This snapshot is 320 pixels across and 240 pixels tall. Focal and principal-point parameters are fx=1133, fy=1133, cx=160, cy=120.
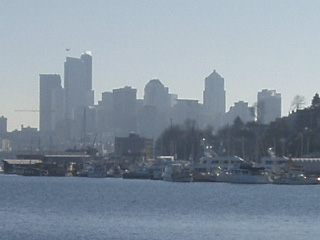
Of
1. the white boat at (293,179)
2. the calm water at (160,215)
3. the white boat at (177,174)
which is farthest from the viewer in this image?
the white boat at (177,174)

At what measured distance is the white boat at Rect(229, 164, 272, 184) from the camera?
429ft

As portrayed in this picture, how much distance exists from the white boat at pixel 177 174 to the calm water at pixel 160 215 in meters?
28.0

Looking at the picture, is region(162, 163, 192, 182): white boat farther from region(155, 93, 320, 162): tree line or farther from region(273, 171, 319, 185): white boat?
region(155, 93, 320, 162): tree line

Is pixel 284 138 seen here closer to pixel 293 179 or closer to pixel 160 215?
pixel 293 179

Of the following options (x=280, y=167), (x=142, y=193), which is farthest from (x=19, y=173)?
(x=142, y=193)

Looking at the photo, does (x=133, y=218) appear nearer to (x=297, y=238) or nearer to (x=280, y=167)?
(x=297, y=238)

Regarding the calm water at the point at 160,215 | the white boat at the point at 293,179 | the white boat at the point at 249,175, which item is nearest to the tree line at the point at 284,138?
the white boat at the point at 293,179

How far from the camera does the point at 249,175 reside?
5162 inches

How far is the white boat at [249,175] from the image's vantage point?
429ft

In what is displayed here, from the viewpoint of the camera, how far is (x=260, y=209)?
82.9 metres

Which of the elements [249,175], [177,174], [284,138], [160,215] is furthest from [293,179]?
[160,215]

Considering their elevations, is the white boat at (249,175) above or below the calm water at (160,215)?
above

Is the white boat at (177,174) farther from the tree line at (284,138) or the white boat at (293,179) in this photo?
the tree line at (284,138)

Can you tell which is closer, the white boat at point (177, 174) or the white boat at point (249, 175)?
the white boat at point (249, 175)
